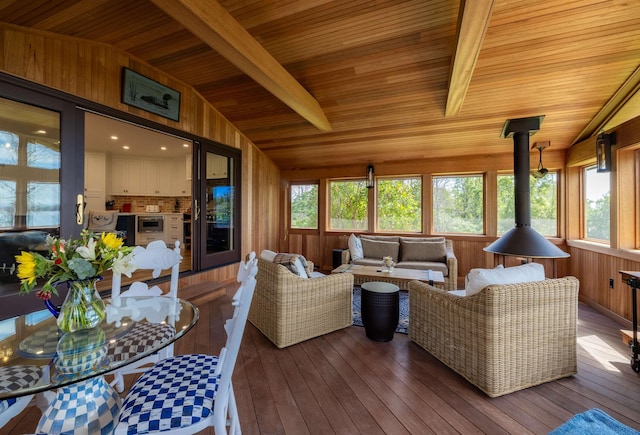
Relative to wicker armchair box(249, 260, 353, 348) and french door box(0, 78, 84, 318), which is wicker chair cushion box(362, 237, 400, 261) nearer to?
wicker armchair box(249, 260, 353, 348)

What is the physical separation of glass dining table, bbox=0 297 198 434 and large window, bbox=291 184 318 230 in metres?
4.94

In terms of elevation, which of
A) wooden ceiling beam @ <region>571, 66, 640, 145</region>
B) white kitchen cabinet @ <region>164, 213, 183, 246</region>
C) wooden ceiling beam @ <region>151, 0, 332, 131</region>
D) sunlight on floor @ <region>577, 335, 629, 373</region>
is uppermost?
wooden ceiling beam @ <region>151, 0, 332, 131</region>

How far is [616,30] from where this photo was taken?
8.27 ft

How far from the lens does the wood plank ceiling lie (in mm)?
2367

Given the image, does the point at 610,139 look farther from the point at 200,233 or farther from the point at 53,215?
the point at 53,215

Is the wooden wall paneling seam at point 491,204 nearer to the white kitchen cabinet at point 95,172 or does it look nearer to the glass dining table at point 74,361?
the glass dining table at point 74,361

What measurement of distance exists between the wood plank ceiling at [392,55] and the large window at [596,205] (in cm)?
66

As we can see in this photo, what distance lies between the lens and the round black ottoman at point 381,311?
2674 millimetres

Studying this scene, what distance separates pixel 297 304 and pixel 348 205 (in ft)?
12.5

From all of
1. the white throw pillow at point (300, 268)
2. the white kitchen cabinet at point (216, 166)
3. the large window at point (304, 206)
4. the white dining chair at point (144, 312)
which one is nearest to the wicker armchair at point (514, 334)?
the white throw pillow at point (300, 268)

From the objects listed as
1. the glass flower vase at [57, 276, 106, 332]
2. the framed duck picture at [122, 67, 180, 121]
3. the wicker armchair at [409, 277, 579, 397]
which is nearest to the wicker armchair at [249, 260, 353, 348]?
the wicker armchair at [409, 277, 579, 397]

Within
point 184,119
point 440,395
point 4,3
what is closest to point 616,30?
point 440,395

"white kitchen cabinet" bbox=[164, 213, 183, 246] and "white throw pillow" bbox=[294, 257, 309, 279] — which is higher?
"white kitchen cabinet" bbox=[164, 213, 183, 246]

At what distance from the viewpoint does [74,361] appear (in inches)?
44.4
